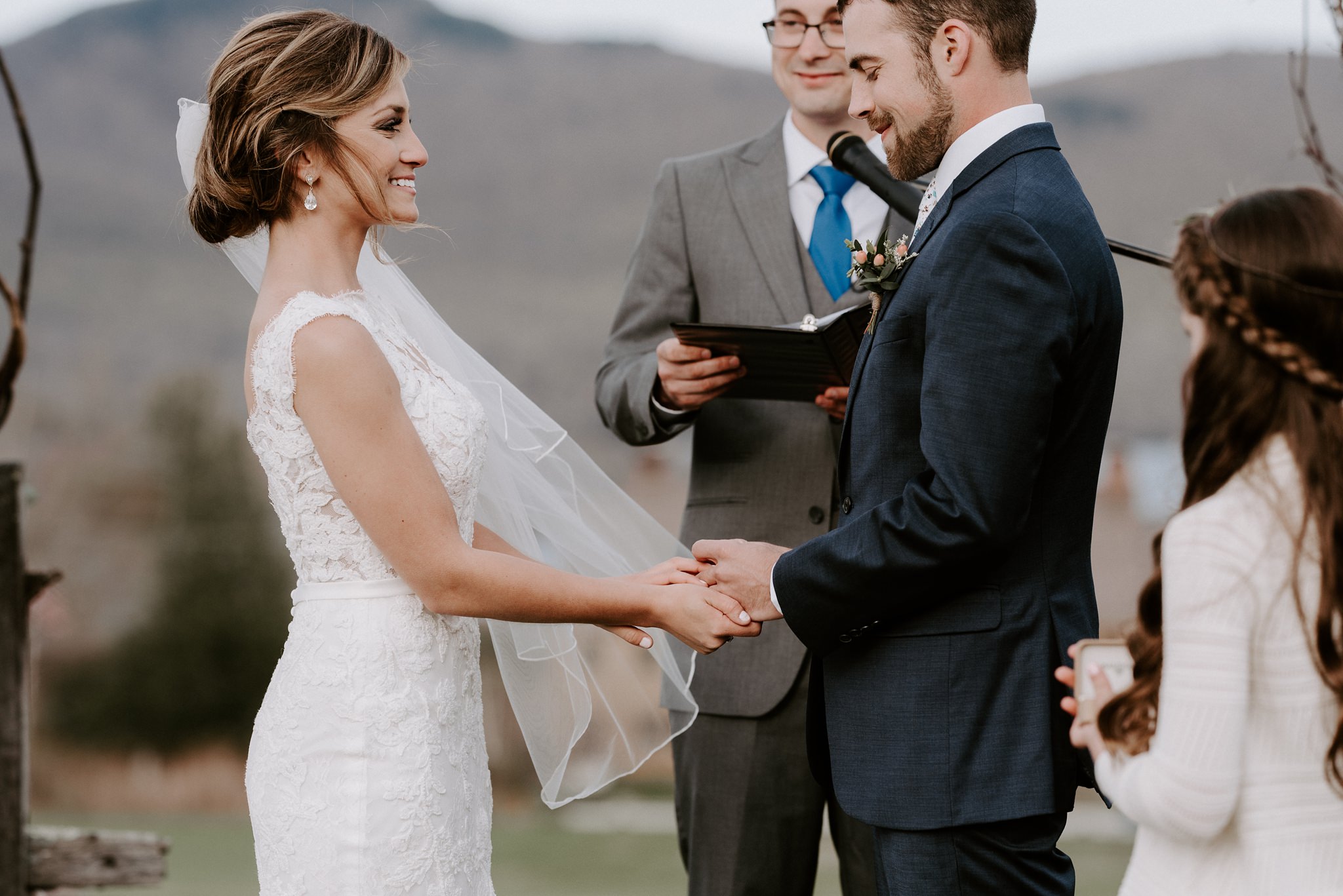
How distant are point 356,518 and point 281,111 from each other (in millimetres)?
769

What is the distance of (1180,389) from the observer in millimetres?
1761

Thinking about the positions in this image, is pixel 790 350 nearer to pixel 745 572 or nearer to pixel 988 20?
pixel 745 572

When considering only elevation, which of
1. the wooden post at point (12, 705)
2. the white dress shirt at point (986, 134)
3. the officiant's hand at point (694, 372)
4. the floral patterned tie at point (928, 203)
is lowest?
the wooden post at point (12, 705)

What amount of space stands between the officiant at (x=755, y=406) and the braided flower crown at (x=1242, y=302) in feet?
4.01

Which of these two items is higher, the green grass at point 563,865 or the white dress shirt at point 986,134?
the white dress shirt at point 986,134

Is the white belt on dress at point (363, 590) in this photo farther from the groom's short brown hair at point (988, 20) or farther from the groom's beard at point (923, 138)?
the groom's short brown hair at point (988, 20)

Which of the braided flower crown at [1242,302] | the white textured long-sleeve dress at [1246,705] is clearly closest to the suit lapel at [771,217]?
the braided flower crown at [1242,302]

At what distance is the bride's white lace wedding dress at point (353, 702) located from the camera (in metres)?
2.27

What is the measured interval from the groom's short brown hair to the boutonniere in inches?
14.0

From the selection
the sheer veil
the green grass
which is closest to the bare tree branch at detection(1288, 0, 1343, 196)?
the sheer veil

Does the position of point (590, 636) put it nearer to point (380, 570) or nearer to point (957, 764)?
point (380, 570)

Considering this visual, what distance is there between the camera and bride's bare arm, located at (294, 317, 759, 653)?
2250mm

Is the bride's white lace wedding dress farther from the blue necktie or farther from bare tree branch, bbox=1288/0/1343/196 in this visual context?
bare tree branch, bbox=1288/0/1343/196

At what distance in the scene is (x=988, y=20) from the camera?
7.16 feet
